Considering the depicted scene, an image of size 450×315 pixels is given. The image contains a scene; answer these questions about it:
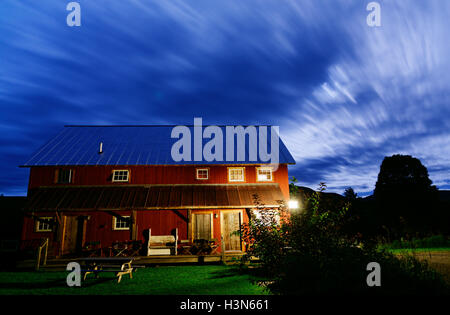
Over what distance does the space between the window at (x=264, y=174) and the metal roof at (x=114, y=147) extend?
2.12 feet

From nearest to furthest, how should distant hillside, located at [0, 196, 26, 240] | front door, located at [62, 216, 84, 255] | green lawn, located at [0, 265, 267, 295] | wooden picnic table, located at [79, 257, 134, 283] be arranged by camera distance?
1. green lawn, located at [0, 265, 267, 295]
2. wooden picnic table, located at [79, 257, 134, 283]
3. front door, located at [62, 216, 84, 255]
4. distant hillside, located at [0, 196, 26, 240]

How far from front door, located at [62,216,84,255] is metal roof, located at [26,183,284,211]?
6.88ft

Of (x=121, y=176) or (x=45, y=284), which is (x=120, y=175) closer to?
(x=121, y=176)

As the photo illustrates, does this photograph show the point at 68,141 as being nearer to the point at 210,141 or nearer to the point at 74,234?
the point at 74,234

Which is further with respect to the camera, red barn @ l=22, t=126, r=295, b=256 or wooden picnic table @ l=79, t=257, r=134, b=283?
red barn @ l=22, t=126, r=295, b=256

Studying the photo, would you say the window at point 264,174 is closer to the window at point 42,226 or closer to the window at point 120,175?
the window at point 120,175

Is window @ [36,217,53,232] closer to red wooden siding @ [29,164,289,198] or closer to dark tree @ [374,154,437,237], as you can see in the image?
red wooden siding @ [29,164,289,198]

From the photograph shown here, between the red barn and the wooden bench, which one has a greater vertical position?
the red barn

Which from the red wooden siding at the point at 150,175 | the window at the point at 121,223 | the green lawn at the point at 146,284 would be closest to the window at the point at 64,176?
the red wooden siding at the point at 150,175

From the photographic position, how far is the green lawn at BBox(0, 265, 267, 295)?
7918 mm

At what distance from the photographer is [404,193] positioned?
30812mm

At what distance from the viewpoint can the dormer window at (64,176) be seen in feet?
59.1

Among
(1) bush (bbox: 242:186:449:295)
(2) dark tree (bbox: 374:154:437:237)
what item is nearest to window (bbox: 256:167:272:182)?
(1) bush (bbox: 242:186:449:295)

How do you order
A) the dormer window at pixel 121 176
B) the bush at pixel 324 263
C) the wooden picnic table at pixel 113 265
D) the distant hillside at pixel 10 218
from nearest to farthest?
the bush at pixel 324 263
the wooden picnic table at pixel 113 265
the dormer window at pixel 121 176
the distant hillside at pixel 10 218
